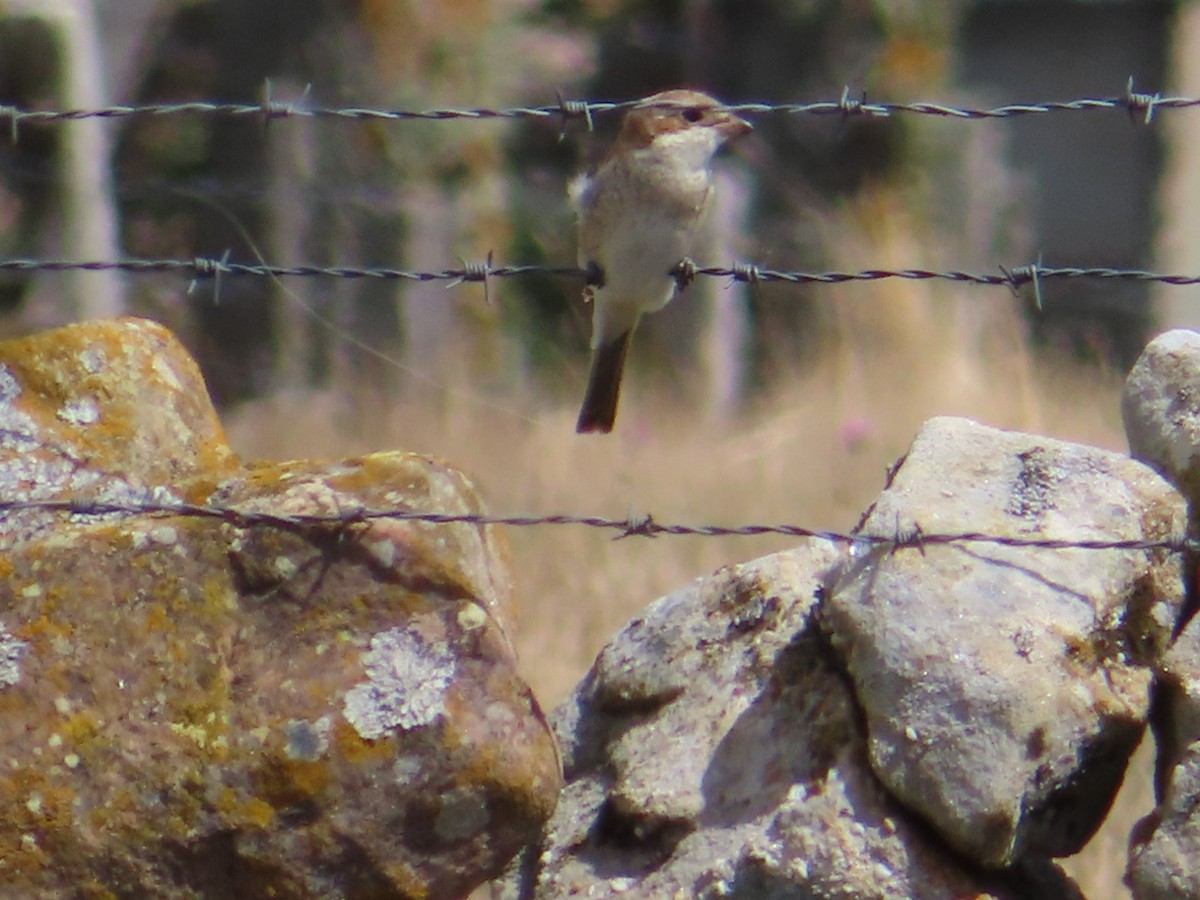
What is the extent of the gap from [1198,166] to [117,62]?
8364mm

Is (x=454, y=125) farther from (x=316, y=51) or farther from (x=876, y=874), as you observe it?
(x=876, y=874)

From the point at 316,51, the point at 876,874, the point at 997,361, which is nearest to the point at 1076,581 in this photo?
the point at 876,874

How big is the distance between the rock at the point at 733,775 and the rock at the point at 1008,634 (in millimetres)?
71

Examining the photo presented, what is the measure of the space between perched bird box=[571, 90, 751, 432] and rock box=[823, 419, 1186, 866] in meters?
1.24

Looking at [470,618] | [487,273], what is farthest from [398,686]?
[487,273]

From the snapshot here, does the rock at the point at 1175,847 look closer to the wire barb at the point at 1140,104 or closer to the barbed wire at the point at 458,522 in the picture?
the barbed wire at the point at 458,522

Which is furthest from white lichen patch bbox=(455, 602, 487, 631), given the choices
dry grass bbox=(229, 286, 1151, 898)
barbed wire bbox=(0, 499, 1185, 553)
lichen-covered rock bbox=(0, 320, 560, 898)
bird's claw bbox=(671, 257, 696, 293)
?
dry grass bbox=(229, 286, 1151, 898)

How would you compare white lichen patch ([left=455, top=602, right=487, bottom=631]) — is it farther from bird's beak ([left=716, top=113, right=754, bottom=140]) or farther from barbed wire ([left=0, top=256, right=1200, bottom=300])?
bird's beak ([left=716, top=113, right=754, bottom=140])

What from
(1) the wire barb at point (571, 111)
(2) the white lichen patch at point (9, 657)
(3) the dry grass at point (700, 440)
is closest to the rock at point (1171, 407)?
(1) the wire barb at point (571, 111)

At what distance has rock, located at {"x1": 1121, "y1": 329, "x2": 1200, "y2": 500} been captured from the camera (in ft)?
10.3

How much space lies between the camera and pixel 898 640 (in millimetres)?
2836

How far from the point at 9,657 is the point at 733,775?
1.11 m

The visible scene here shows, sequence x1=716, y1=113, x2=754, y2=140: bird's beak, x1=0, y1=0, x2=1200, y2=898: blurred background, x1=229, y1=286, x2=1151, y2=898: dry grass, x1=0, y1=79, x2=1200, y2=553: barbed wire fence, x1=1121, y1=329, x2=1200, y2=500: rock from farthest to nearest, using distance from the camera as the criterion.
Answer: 1. x1=0, y1=0, x2=1200, y2=898: blurred background
2. x1=229, y1=286, x2=1151, y2=898: dry grass
3. x1=716, y1=113, x2=754, y2=140: bird's beak
4. x1=1121, y1=329, x2=1200, y2=500: rock
5. x1=0, y1=79, x2=1200, y2=553: barbed wire fence

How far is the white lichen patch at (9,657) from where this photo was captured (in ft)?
8.90
